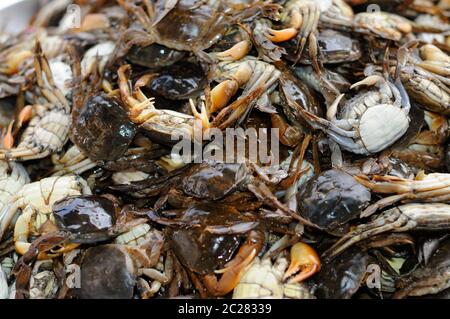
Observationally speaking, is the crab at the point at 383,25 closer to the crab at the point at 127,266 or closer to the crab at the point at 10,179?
the crab at the point at 127,266

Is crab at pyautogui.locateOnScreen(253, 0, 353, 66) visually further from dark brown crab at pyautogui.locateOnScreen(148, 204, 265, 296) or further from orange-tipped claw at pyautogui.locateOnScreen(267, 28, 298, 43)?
dark brown crab at pyautogui.locateOnScreen(148, 204, 265, 296)

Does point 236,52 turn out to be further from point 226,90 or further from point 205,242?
point 205,242

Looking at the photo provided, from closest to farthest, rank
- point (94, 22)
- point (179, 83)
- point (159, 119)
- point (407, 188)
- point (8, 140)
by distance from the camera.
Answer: point (407, 188) → point (159, 119) → point (179, 83) → point (8, 140) → point (94, 22)

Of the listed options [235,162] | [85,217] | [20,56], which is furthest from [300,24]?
[20,56]

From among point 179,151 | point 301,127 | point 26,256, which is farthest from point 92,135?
point 301,127

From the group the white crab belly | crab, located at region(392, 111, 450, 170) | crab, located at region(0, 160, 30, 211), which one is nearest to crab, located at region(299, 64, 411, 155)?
the white crab belly

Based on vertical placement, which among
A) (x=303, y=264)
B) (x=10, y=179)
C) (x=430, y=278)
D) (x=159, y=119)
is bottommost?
(x=430, y=278)

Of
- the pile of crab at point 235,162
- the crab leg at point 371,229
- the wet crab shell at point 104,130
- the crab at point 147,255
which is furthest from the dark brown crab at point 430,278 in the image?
the wet crab shell at point 104,130
